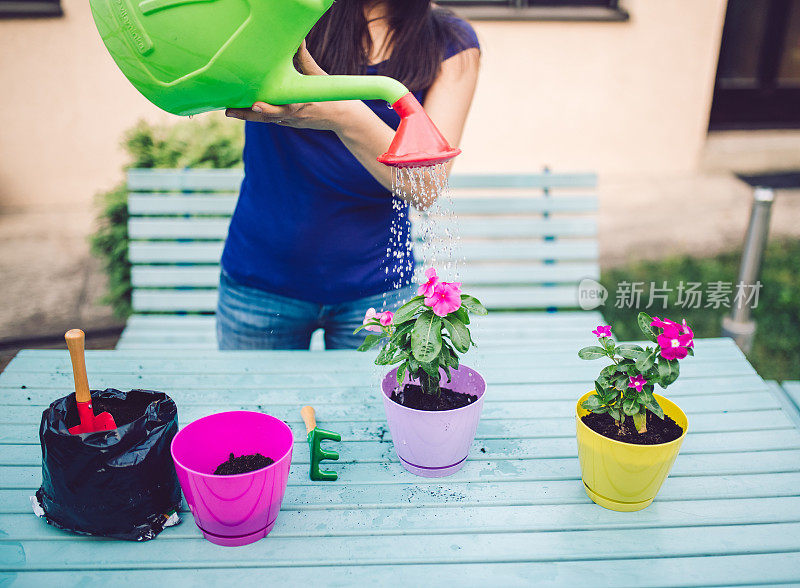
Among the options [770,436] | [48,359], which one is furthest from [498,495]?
[48,359]

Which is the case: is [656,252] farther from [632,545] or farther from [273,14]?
[273,14]

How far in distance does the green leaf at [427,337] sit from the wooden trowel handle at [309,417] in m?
0.34

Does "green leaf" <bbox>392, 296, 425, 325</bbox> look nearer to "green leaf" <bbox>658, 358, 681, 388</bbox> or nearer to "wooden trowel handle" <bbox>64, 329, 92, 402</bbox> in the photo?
"green leaf" <bbox>658, 358, 681, 388</bbox>

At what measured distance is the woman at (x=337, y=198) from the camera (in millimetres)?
1474

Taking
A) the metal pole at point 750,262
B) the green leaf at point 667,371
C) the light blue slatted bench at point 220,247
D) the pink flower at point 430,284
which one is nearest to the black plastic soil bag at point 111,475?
the pink flower at point 430,284

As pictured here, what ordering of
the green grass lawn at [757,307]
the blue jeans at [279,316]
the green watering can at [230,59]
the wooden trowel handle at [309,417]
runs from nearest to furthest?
the green watering can at [230,59] < the wooden trowel handle at [309,417] < the blue jeans at [279,316] < the green grass lawn at [757,307]

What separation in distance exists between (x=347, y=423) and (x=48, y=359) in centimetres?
79

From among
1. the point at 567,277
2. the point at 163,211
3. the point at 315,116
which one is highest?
the point at 315,116

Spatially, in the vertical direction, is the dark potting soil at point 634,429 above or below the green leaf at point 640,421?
below

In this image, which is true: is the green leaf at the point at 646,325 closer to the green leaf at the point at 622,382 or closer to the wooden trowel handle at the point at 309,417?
the green leaf at the point at 622,382

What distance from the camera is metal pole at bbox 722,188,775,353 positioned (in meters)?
2.67

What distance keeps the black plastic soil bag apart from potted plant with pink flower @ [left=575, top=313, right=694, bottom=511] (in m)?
0.69

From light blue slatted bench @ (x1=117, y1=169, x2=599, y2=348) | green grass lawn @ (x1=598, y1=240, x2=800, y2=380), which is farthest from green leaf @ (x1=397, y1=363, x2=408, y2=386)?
green grass lawn @ (x1=598, y1=240, x2=800, y2=380)

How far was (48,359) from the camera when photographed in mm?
1642
